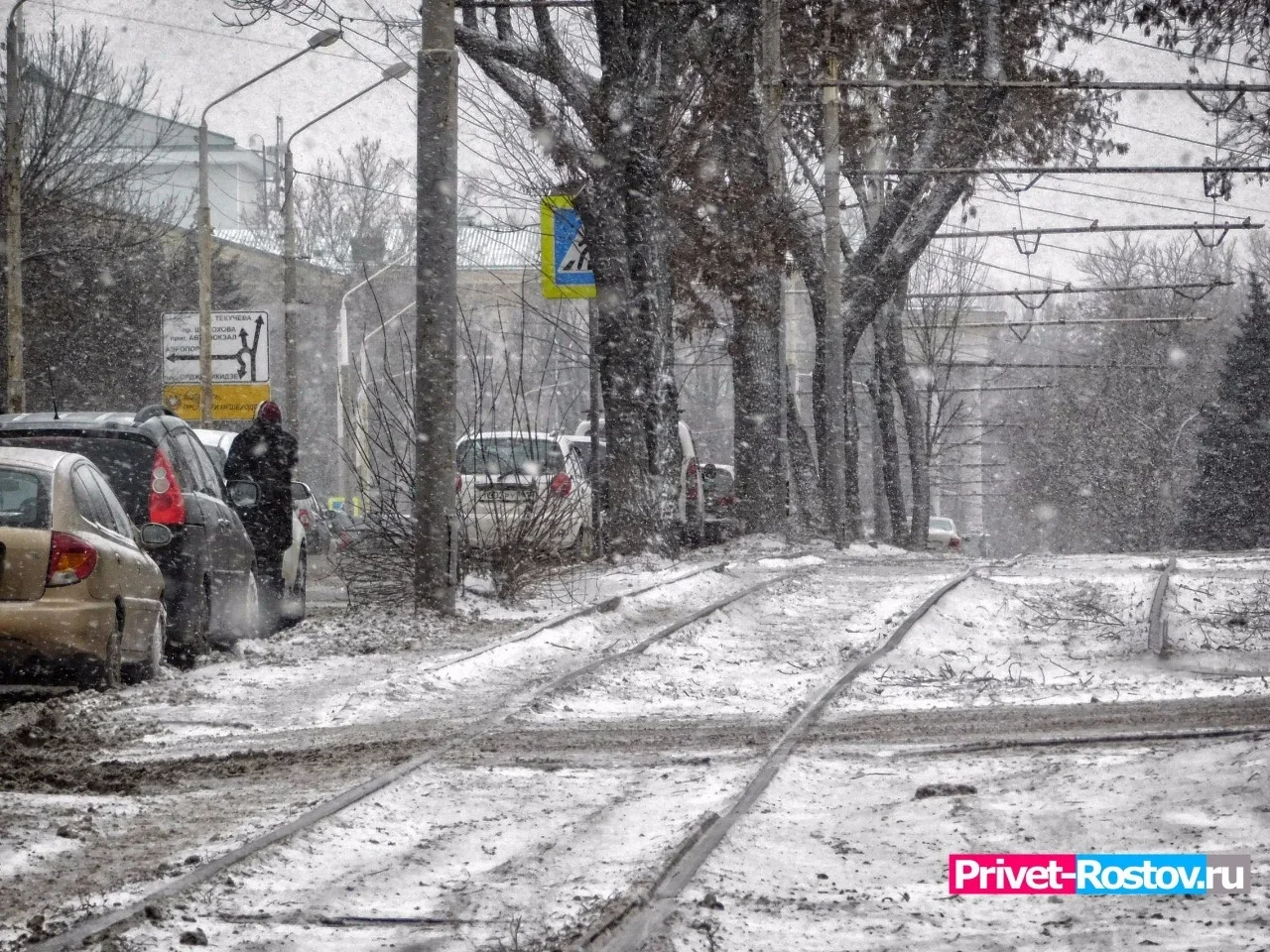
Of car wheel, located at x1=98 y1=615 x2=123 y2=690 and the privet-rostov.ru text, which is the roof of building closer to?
car wheel, located at x1=98 y1=615 x2=123 y2=690

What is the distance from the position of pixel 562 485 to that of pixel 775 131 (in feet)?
36.1

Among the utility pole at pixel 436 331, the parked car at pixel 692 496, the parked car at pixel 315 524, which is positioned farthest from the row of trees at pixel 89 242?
the utility pole at pixel 436 331

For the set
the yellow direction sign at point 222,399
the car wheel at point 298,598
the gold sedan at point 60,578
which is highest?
the yellow direction sign at point 222,399

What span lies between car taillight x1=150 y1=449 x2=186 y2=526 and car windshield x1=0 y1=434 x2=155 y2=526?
49 mm

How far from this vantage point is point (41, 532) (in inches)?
328

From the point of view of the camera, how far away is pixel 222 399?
2569cm

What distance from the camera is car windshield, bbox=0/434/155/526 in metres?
10.2

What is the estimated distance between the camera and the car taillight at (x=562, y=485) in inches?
557

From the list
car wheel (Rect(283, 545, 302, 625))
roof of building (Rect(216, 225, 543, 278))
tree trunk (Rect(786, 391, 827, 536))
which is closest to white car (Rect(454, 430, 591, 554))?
car wheel (Rect(283, 545, 302, 625))

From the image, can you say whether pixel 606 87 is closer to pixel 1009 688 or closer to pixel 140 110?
pixel 1009 688

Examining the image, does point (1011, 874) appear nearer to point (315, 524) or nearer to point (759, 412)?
point (315, 524)

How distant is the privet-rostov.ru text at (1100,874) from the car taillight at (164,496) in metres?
6.41

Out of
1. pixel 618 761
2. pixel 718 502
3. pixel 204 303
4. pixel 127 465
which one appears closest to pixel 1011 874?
pixel 618 761

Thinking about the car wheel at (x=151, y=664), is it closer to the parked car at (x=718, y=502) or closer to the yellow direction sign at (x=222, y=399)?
the yellow direction sign at (x=222, y=399)
